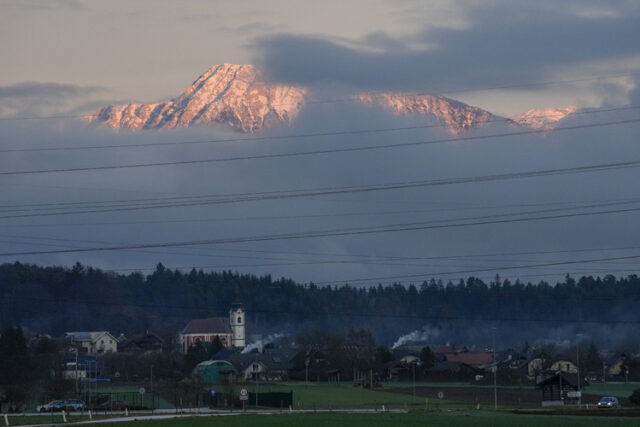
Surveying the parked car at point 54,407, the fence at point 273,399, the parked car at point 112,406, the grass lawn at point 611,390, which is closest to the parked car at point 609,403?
the grass lawn at point 611,390

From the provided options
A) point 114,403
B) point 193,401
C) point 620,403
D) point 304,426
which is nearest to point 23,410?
point 114,403

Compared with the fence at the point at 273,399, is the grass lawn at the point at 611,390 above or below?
below

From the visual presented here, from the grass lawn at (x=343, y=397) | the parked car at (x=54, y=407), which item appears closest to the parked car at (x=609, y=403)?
the grass lawn at (x=343, y=397)

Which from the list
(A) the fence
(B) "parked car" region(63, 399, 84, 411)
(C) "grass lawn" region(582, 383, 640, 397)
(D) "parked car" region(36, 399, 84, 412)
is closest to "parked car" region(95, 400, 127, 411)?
(B) "parked car" region(63, 399, 84, 411)

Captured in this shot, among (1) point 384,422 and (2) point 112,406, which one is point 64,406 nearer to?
(2) point 112,406

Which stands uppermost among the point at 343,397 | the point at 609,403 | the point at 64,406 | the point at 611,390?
the point at 64,406

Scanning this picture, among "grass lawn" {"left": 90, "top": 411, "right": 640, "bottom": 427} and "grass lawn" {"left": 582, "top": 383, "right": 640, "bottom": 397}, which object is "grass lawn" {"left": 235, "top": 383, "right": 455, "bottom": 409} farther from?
"grass lawn" {"left": 90, "top": 411, "right": 640, "bottom": 427}

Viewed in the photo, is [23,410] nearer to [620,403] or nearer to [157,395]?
[157,395]

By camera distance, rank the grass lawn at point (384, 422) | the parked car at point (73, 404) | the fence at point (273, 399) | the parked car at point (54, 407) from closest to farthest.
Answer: the grass lawn at point (384, 422) < the parked car at point (73, 404) < the parked car at point (54, 407) < the fence at point (273, 399)

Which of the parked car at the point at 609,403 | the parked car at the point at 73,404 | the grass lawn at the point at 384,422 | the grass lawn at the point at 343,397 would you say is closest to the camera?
the grass lawn at the point at 384,422

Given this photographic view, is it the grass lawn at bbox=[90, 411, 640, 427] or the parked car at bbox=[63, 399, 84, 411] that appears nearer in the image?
the grass lawn at bbox=[90, 411, 640, 427]

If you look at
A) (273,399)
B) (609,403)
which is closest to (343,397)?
(273,399)

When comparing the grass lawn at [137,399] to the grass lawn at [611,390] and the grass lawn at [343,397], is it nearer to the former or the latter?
the grass lawn at [343,397]

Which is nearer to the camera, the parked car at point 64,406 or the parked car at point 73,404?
the parked car at point 64,406
